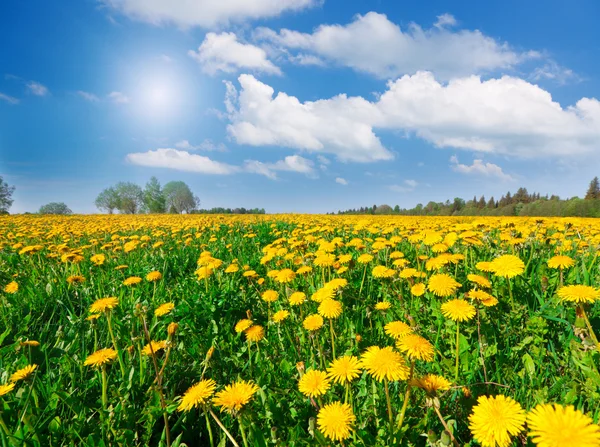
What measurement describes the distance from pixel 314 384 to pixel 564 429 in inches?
33.1

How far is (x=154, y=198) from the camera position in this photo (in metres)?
81.0

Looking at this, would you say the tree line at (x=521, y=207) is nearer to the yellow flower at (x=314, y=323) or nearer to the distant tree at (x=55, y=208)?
the yellow flower at (x=314, y=323)

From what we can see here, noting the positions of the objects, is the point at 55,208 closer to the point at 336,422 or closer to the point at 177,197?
the point at 177,197

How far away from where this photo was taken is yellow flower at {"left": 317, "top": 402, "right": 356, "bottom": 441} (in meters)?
1.12

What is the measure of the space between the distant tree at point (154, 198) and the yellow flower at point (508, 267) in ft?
279

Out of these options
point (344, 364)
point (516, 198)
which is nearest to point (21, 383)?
point (344, 364)

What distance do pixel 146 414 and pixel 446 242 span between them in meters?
3.34

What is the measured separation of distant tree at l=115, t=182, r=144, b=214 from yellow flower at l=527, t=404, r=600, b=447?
3578 inches

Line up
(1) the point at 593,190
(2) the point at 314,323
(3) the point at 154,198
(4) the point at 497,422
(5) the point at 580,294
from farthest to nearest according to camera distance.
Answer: (3) the point at 154,198 → (1) the point at 593,190 → (2) the point at 314,323 → (5) the point at 580,294 → (4) the point at 497,422

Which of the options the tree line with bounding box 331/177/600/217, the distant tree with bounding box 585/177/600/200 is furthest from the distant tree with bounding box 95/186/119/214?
the distant tree with bounding box 585/177/600/200

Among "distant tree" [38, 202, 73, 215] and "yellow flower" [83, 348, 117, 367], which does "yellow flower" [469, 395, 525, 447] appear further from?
→ "distant tree" [38, 202, 73, 215]

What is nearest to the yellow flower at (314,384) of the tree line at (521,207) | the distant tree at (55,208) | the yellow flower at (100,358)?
the yellow flower at (100,358)

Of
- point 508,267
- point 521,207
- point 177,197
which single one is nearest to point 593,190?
point 521,207

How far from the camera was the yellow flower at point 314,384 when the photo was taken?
1.28 metres
